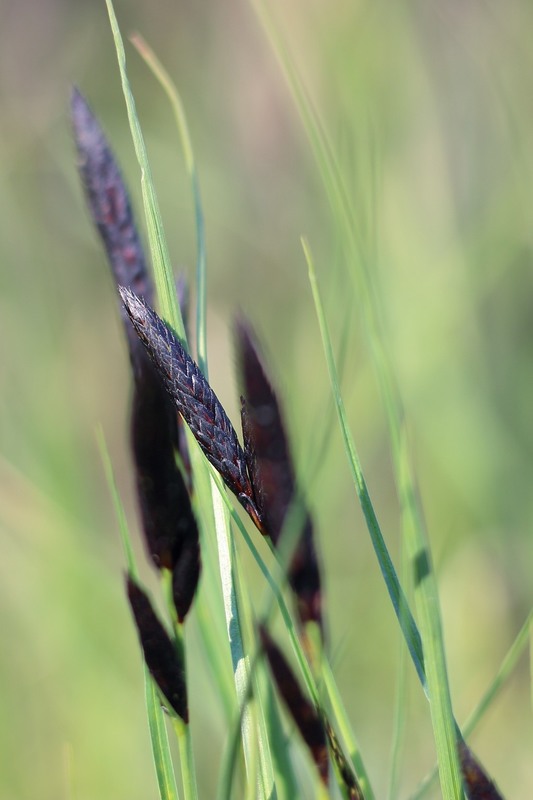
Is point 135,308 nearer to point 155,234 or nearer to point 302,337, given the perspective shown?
point 155,234

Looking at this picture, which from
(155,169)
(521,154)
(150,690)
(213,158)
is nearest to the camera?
(150,690)

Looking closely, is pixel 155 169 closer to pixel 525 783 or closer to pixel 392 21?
pixel 392 21

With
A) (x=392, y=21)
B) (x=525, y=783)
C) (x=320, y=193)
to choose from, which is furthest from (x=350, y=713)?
(x=392, y=21)

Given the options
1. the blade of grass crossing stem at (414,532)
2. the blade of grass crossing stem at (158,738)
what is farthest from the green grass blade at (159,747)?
the blade of grass crossing stem at (414,532)

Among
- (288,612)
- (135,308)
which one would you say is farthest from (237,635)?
(135,308)

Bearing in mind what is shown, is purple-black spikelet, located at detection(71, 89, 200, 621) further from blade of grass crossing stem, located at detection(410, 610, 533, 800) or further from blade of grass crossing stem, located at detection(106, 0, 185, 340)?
blade of grass crossing stem, located at detection(410, 610, 533, 800)

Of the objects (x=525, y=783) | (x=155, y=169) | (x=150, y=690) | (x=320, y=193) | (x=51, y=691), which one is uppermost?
(x=155, y=169)
